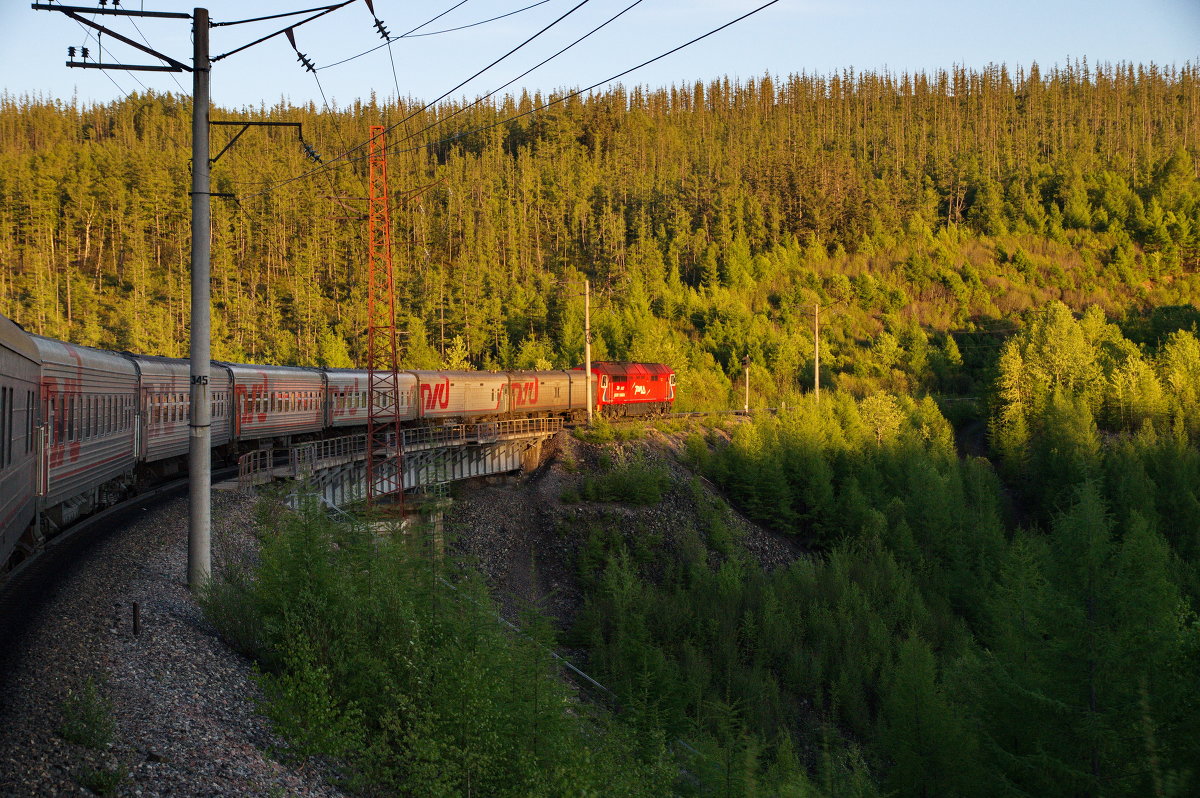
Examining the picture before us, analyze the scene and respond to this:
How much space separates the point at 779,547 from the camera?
46.3m

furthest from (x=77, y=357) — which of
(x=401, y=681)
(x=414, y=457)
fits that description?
(x=414, y=457)

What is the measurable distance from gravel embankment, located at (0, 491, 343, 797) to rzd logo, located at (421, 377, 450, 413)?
2822 centimetres

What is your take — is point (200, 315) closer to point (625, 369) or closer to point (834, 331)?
point (625, 369)

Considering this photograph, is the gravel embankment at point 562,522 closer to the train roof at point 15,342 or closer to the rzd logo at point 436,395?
the rzd logo at point 436,395

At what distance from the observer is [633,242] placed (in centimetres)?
10988

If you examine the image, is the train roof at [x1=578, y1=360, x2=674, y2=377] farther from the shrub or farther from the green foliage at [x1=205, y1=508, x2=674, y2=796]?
the green foliage at [x1=205, y1=508, x2=674, y2=796]

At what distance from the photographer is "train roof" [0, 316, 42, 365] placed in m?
10.6

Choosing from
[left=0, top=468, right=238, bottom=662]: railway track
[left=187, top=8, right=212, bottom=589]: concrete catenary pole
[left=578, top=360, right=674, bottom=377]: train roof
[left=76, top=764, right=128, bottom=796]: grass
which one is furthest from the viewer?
[left=578, top=360, right=674, bottom=377]: train roof

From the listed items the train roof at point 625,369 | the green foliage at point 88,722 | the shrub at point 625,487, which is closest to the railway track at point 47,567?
the green foliage at point 88,722

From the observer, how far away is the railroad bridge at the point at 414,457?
83.9ft

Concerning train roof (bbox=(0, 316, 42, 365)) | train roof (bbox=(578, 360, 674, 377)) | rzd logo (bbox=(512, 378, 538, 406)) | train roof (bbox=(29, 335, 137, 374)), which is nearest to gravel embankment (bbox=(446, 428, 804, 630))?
rzd logo (bbox=(512, 378, 538, 406))

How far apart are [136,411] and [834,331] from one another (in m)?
77.6

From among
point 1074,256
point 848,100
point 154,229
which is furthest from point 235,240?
point 848,100

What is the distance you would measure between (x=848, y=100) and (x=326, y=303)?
382 ft
